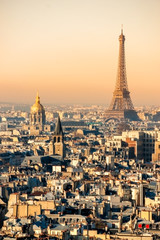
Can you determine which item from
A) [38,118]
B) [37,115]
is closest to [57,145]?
[38,118]

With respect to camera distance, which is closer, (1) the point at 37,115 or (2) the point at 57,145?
(2) the point at 57,145

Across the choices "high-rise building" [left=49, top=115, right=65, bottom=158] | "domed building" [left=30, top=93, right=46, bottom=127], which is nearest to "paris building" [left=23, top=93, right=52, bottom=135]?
"domed building" [left=30, top=93, right=46, bottom=127]

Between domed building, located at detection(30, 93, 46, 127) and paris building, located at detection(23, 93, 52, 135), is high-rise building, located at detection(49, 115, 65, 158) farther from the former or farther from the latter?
domed building, located at detection(30, 93, 46, 127)

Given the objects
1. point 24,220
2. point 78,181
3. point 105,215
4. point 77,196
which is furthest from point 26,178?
point 24,220

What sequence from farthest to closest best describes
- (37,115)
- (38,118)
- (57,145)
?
(37,115) → (38,118) → (57,145)

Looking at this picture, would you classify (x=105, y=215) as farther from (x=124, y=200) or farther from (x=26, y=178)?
(x=26, y=178)

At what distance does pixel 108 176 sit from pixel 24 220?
2330 centimetres

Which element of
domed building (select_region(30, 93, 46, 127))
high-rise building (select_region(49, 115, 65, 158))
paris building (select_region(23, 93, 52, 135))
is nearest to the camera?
high-rise building (select_region(49, 115, 65, 158))

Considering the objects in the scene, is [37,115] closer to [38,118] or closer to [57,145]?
[38,118]

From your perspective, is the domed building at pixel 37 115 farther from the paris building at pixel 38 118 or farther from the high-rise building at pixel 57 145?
the high-rise building at pixel 57 145

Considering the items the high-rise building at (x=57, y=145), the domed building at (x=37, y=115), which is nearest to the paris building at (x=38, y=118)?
the domed building at (x=37, y=115)

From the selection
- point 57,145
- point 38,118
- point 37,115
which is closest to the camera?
point 57,145

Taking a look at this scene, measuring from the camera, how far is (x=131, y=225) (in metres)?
33.1

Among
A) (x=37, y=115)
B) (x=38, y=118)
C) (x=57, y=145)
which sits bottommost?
(x=57, y=145)
